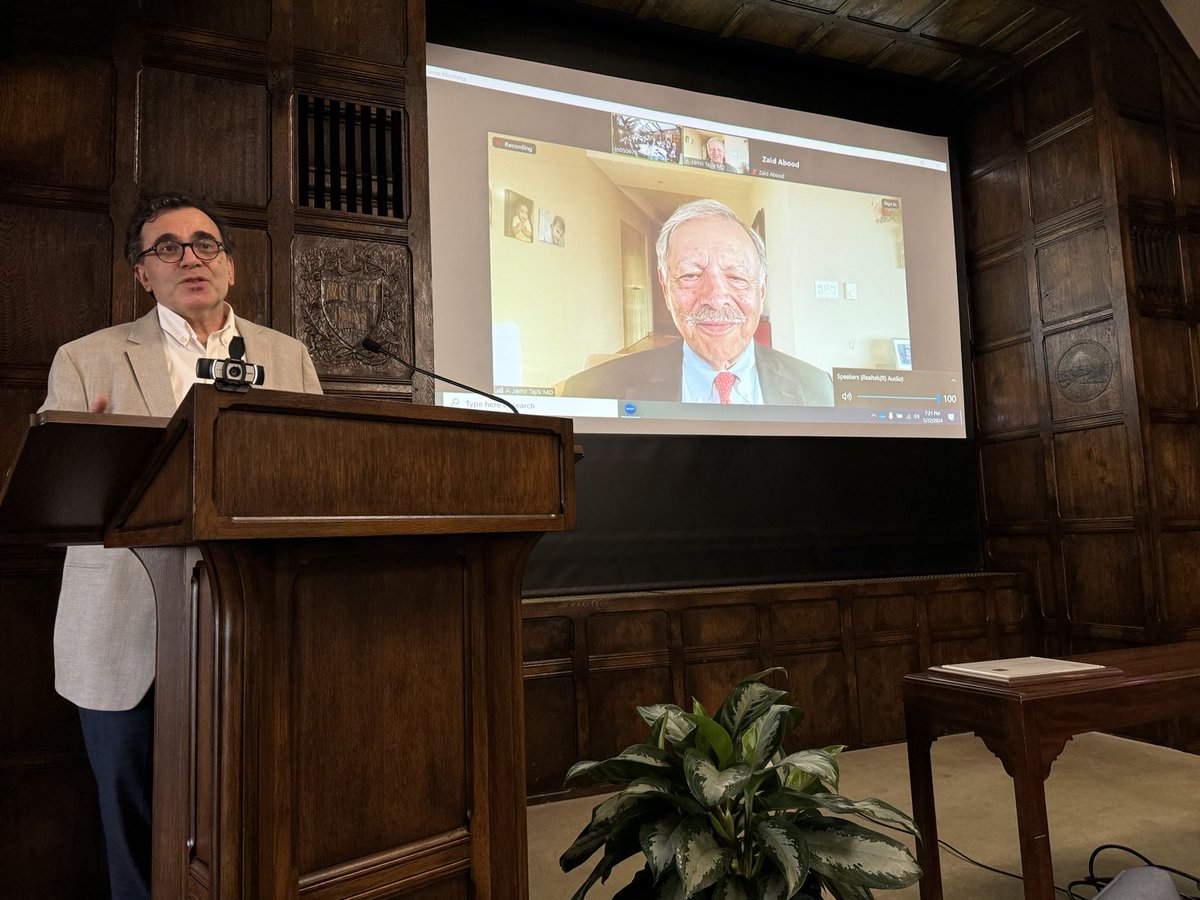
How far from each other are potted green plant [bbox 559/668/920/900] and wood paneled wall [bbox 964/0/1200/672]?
9.88 feet

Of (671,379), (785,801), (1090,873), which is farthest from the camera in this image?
(671,379)

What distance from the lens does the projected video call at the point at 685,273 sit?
11.5 ft

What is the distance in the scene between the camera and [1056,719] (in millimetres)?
1724

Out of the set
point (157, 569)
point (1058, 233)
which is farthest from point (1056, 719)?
point (1058, 233)

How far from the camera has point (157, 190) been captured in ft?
8.57

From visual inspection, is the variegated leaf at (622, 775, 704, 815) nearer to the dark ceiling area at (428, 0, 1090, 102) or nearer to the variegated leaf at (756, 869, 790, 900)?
the variegated leaf at (756, 869, 790, 900)

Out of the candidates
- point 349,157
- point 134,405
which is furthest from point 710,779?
point 349,157

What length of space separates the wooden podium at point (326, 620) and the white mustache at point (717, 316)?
2.71m

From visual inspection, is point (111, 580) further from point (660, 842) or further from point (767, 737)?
point (767, 737)

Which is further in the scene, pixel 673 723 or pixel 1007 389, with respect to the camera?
pixel 1007 389

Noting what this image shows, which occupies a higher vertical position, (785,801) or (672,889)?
(785,801)

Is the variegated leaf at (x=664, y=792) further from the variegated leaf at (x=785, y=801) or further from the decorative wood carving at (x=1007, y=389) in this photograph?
the decorative wood carving at (x=1007, y=389)

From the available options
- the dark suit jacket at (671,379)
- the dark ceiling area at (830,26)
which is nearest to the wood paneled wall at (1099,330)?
the dark ceiling area at (830,26)

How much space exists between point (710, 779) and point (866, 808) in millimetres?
303
